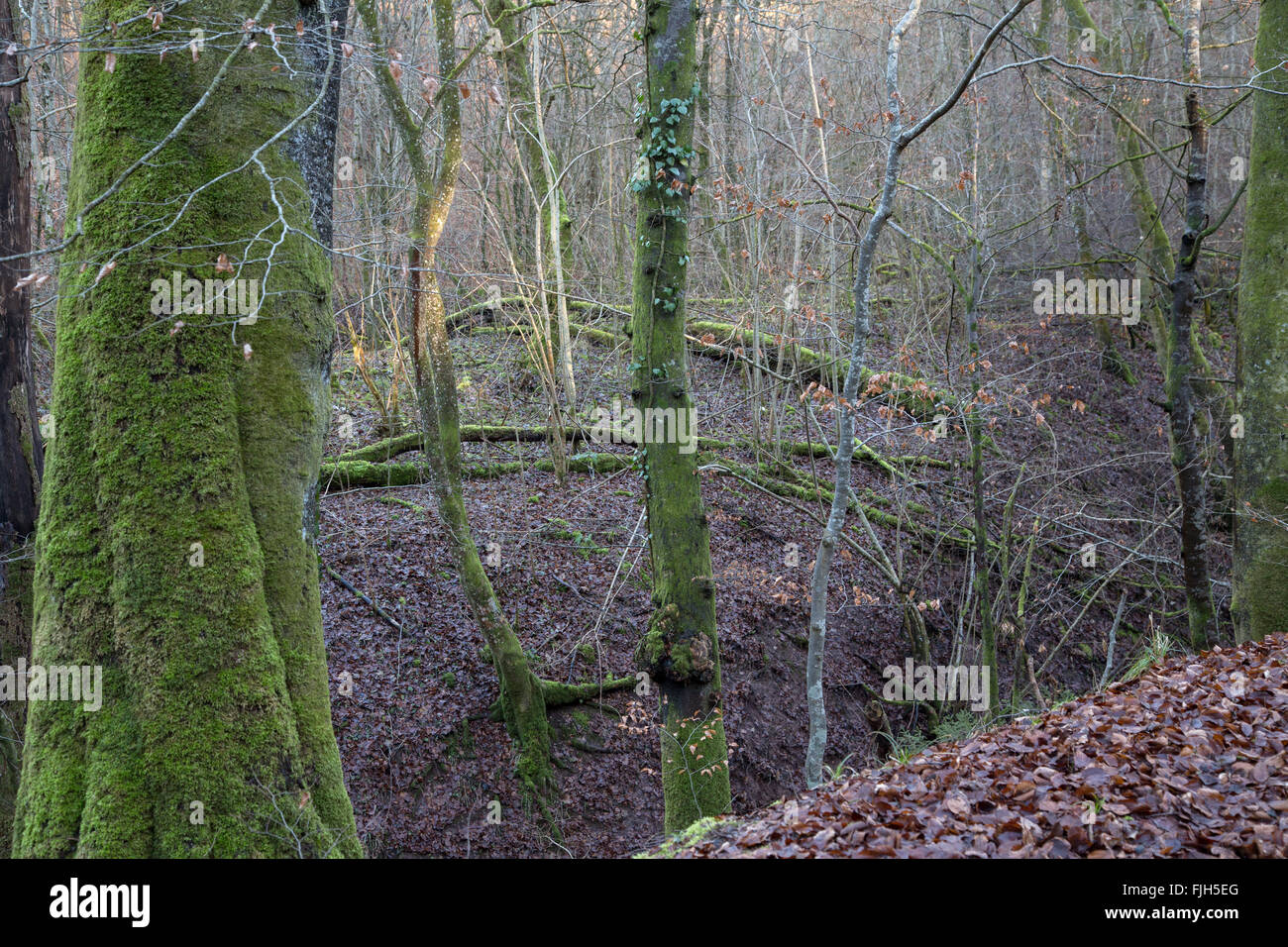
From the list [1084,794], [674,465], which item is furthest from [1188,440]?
[1084,794]

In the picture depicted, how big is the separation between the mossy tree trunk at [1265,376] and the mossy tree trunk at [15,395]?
9155 mm

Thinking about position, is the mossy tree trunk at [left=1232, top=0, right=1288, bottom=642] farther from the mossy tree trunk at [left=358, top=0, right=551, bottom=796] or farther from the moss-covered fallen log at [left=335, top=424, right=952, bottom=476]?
the mossy tree trunk at [left=358, top=0, right=551, bottom=796]

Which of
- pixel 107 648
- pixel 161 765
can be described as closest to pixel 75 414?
pixel 107 648

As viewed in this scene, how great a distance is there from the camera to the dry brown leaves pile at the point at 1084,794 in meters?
3.12

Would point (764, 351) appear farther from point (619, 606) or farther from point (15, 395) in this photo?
point (15, 395)

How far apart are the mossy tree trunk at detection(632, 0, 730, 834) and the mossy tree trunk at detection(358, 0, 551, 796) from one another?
1.92m

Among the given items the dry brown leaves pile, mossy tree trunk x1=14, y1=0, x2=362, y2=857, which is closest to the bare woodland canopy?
mossy tree trunk x1=14, y1=0, x2=362, y2=857

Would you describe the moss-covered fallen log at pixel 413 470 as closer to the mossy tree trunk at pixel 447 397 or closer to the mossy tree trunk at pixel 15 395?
the mossy tree trunk at pixel 447 397

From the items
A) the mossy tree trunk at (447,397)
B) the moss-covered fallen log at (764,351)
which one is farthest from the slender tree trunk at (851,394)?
the moss-covered fallen log at (764,351)

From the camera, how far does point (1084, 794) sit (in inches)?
136

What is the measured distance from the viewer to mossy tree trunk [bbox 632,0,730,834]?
6.00m

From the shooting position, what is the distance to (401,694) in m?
7.84
